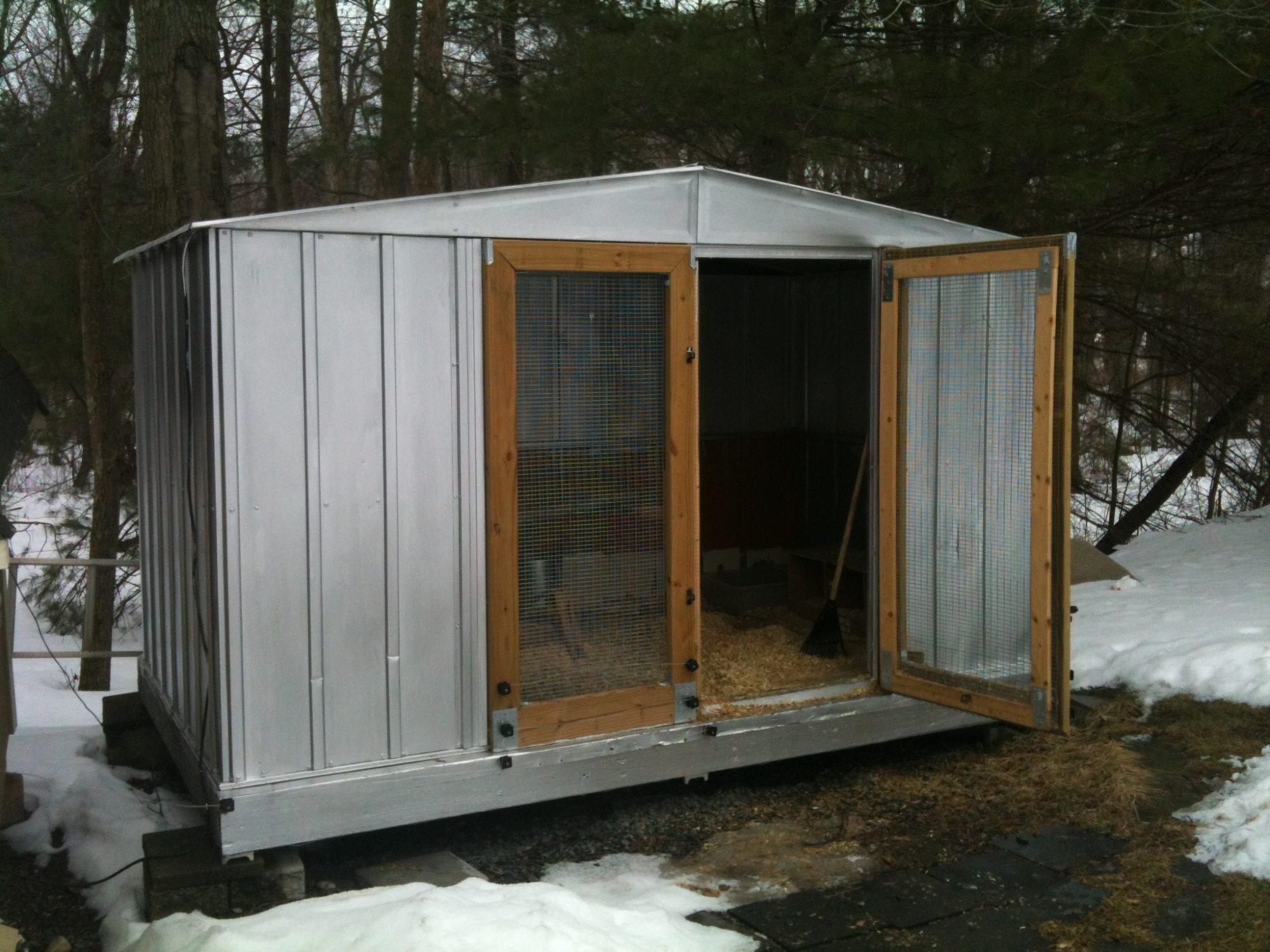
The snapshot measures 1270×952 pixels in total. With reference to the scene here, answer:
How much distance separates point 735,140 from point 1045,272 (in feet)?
12.3

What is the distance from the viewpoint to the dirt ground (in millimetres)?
4223

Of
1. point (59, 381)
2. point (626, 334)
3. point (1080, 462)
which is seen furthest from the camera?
point (1080, 462)

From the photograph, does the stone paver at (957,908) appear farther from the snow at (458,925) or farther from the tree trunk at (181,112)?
the tree trunk at (181,112)

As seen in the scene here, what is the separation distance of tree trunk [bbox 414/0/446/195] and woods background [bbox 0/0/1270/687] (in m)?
0.03

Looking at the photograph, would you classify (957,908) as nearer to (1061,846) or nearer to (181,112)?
(1061,846)

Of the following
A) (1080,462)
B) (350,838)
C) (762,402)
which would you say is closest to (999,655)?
(350,838)

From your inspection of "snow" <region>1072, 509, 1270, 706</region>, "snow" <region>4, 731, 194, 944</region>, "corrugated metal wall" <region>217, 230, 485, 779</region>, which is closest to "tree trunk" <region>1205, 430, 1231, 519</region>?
"snow" <region>1072, 509, 1270, 706</region>

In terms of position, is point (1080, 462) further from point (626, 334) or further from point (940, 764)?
point (626, 334)

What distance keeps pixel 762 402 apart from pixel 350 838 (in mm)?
3732

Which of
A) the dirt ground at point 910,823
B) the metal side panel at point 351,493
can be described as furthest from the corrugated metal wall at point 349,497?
the dirt ground at point 910,823

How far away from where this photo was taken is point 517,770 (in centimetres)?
454

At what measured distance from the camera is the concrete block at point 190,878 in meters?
4.02

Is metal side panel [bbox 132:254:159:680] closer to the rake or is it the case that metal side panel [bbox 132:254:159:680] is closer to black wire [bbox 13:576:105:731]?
black wire [bbox 13:576:105:731]

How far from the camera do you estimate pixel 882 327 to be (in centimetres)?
518
